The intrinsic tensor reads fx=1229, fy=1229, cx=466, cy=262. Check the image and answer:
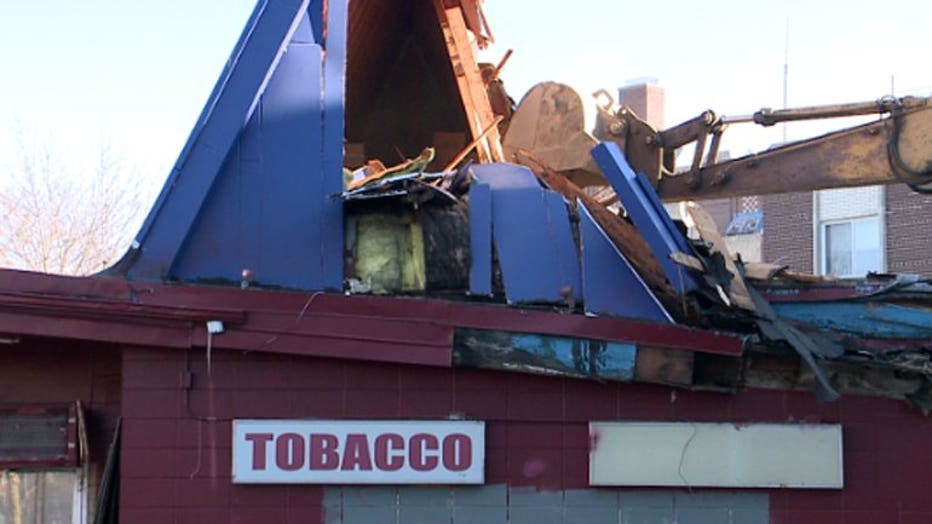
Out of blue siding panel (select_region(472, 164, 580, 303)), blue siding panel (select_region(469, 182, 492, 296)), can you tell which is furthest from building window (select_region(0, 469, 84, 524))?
blue siding panel (select_region(472, 164, 580, 303))

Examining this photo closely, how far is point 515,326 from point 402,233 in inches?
41.1

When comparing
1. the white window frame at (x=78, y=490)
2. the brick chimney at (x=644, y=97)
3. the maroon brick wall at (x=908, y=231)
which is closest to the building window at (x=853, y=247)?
the maroon brick wall at (x=908, y=231)

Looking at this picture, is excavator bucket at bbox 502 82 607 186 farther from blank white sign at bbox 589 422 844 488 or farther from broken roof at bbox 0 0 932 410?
blank white sign at bbox 589 422 844 488

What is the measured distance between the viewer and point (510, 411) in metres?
7.98

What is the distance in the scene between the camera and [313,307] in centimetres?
789

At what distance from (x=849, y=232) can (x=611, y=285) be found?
51.6 ft

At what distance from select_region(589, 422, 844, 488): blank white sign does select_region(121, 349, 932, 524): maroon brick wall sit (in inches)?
3.2

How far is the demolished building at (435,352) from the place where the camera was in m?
7.85

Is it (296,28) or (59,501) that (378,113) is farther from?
(59,501)

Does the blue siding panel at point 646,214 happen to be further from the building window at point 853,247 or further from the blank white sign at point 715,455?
the building window at point 853,247

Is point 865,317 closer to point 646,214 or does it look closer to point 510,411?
Answer: point 646,214

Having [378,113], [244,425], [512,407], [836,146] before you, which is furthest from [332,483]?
[378,113]

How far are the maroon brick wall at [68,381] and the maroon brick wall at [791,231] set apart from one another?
16.9m

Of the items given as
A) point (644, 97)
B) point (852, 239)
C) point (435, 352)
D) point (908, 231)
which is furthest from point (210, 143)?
point (644, 97)
